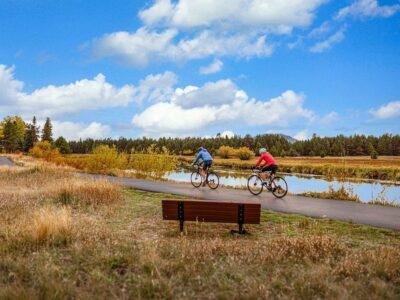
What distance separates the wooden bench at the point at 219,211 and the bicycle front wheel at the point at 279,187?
6907 mm

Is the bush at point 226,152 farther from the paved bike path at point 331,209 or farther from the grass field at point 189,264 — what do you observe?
the grass field at point 189,264

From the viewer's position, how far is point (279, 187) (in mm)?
16047

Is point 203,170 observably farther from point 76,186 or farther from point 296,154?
point 296,154

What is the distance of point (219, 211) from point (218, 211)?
2 centimetres

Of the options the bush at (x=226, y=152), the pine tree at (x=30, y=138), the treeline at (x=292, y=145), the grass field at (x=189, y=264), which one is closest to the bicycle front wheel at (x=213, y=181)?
the grass field at (x=189, y=264)

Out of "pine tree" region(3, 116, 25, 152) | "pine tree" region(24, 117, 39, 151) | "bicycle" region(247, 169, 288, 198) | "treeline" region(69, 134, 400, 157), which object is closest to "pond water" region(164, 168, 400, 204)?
"bicycle" region(247, 169, 288, 198)

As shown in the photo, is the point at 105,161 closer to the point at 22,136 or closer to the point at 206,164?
the point at 206,164

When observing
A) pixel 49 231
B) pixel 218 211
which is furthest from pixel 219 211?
pixel 49 231

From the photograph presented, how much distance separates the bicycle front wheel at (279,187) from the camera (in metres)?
16.0

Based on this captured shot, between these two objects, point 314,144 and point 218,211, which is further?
point 314,144

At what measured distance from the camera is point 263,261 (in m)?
6.26

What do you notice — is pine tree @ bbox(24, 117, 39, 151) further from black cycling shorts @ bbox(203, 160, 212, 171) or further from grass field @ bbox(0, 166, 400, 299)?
grass field @ bbox(0, 166, 400, 299)

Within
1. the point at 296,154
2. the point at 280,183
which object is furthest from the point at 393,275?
the point at 296,154

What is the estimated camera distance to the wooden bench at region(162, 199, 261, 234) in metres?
9.27
